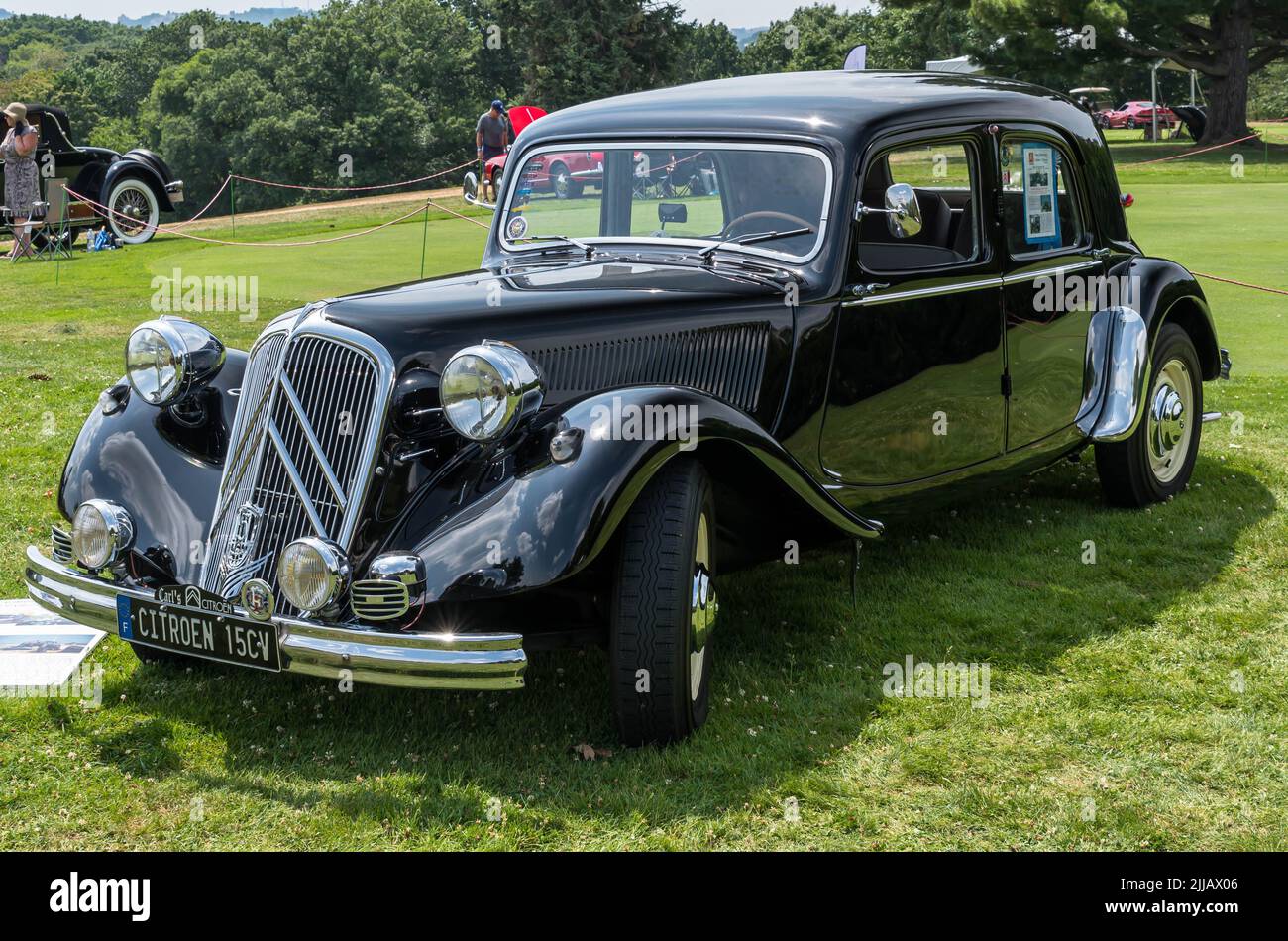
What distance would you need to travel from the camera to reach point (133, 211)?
810 inches

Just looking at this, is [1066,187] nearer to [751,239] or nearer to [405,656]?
[751,239]

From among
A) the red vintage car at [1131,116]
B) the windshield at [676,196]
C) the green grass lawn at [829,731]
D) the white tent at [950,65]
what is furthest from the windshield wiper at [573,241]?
the red vintage car at [1131,116]

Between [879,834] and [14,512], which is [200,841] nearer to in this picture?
[879,834]

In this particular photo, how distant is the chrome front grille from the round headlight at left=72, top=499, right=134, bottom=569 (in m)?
0.30

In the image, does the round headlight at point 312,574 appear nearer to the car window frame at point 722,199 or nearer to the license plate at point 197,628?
the license plate at point 197,628

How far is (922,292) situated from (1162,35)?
122 feet

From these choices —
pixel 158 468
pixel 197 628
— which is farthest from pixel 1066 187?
pixel 197 628

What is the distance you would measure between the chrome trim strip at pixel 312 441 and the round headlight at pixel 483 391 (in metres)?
0.37

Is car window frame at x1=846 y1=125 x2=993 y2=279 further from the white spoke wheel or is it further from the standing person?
the white spoke wheel

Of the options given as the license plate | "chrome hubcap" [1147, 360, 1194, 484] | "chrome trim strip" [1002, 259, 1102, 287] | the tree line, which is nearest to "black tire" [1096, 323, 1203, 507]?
"chrome hubcap" [1147, 360, 1194, 484]

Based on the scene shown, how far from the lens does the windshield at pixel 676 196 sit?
15.8 feet

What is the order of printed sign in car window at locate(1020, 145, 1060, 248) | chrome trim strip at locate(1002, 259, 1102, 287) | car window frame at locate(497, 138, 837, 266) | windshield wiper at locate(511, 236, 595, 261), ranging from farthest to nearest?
printed sign in car window at locate(1020, 145, 1060, 248)
chrome trim strip at locate(1002, 259, 1102, 287)
windshield wiper at locate(511, 236, 595, 261)
car window frame at locate(497, 138, 837, 266)

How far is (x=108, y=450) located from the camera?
4348 millimetres

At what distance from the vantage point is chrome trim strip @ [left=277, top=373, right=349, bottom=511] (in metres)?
3.69
